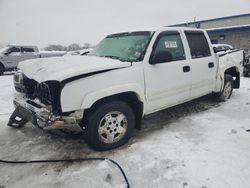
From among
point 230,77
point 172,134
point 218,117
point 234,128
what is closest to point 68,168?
point 172,134

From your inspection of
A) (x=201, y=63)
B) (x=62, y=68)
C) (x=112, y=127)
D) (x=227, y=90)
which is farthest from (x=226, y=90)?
(x=62, y=68)

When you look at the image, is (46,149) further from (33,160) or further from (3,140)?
(3,140)

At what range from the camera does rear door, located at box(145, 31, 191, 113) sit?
11.5ft

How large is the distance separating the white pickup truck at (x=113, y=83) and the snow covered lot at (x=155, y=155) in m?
0.37

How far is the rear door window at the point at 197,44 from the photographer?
171 inches

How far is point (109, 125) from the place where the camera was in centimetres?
320

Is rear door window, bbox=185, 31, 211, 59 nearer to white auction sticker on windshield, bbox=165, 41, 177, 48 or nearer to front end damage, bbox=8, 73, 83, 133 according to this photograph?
white auction sticker on windshield, bbox=165, 41, 177, 48

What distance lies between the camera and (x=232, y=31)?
22.8 metres

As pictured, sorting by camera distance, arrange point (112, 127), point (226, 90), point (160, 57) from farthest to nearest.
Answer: point (226, 90), point (160, 57), point (112, 127)

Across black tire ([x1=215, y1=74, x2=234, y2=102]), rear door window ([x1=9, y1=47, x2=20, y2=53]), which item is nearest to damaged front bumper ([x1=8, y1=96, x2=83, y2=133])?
black tire ([x1=215, y1=74, x2=234, y2=102])

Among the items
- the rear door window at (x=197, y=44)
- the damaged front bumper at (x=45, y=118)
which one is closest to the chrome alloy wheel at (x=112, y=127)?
the damaged front bumper at (x=45, y=118)

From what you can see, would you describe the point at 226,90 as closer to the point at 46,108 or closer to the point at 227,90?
the point at 227,90

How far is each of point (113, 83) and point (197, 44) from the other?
242cm

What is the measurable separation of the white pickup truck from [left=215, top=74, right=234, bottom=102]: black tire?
130 cm
